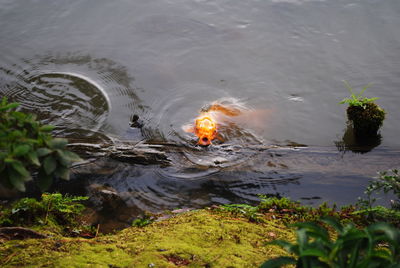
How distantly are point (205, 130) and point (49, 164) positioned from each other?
4031 mm

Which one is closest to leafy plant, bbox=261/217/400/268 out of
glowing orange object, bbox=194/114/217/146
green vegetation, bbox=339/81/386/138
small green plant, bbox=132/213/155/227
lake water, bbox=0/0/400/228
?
small green plant, bbox=132/213/155/227

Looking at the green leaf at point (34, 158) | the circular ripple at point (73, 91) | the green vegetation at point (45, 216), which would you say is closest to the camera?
the green leaf at point (34, 158)

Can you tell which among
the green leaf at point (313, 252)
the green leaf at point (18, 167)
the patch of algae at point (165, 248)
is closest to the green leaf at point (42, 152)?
the green leaf at point (18, 167)

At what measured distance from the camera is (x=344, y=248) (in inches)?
85.2

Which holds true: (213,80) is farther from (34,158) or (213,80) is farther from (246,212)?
(34,158)

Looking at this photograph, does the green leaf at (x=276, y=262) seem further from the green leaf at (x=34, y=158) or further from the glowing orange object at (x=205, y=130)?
the glowing orange object at (x=205, y=130)

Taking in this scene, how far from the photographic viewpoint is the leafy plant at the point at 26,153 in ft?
6.54

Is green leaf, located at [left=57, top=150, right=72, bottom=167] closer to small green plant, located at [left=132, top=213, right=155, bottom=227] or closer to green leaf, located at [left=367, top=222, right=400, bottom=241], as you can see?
green leaf, located at [left=367, top=222, right=400, bottom=241]

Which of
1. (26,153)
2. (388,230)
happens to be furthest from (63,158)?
(388,230)

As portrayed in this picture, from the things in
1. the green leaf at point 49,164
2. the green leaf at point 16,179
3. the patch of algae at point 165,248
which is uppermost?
the green leaf at point 49,164

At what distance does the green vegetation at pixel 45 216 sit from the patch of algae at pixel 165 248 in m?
0.65

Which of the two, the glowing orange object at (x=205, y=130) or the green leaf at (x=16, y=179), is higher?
the green leaf at (x=16, y=179)

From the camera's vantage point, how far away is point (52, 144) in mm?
2084

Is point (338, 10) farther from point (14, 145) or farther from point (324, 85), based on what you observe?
point (14, 145)
